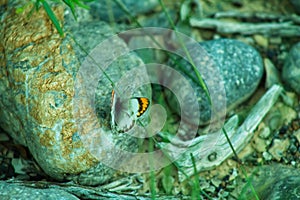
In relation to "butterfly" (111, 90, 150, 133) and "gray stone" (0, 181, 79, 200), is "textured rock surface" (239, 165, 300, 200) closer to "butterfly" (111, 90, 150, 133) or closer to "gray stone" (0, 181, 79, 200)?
"butterfly" (111, 90, 150, 133)

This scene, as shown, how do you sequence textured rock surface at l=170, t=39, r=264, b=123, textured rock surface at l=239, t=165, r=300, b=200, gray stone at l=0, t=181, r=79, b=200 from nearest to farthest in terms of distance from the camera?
gray stone at l=0, t=181, r=79, b=200 < textured rock surface at l=239, t=165, r=300, b=200 < textured rock surface at l=170, t=39, r=264, b=123

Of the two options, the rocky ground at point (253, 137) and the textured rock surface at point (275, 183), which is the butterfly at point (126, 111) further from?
the textured rock surface at point (275, 183)

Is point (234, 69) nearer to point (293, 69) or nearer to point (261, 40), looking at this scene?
point (293, 69)

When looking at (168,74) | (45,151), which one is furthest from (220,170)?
(45,151)

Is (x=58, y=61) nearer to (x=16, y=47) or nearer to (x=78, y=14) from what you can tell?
(x=16, y=47)

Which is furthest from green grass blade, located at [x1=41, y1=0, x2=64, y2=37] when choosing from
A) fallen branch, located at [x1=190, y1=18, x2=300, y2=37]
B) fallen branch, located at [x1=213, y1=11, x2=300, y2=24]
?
fallen branch, located at [x1=213, y1=11, x2=300, y2=24]

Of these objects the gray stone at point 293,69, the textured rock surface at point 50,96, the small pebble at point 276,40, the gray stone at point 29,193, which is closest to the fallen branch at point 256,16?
the small pebble at point 276,40
